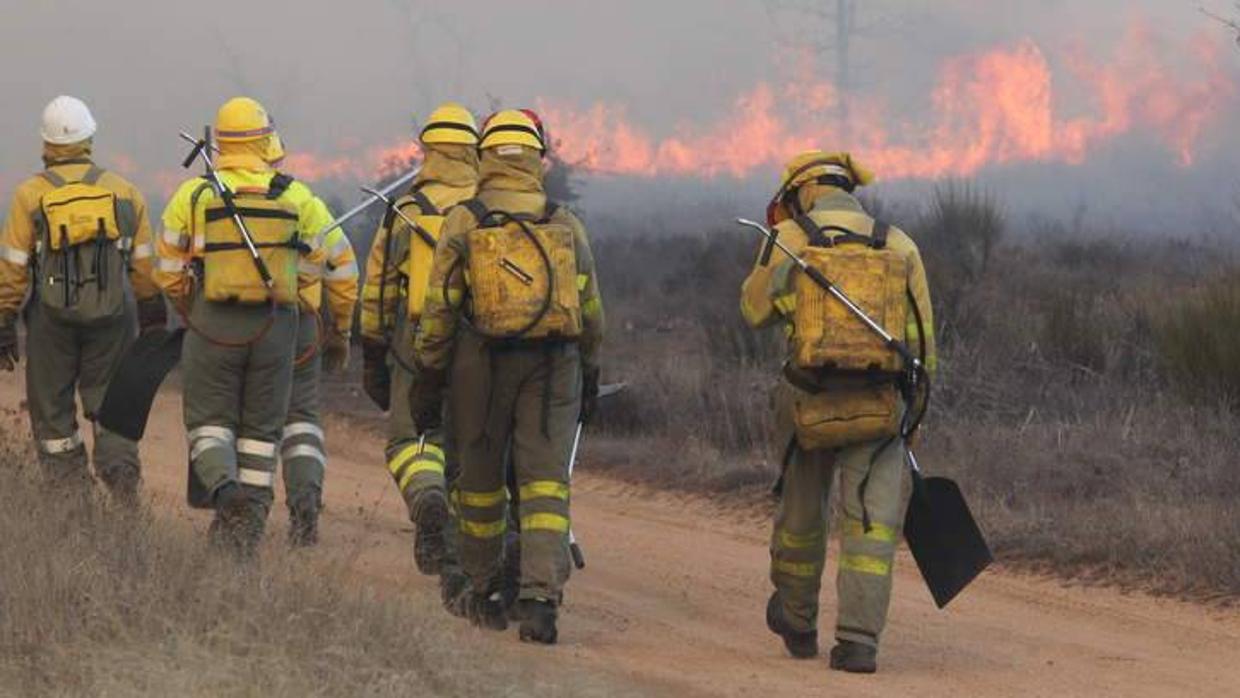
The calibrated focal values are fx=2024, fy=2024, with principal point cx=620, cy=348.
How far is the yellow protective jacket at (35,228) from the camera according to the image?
932 centimetres

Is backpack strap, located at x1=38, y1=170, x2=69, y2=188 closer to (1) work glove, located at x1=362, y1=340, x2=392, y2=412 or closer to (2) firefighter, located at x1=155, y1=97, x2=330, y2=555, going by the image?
(2) firefighter, located at x1=155, y1=97, x2=330, y2=555

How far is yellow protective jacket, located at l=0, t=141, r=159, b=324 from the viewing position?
932cm

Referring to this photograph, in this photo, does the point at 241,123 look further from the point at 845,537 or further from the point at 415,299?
the point at 845,537

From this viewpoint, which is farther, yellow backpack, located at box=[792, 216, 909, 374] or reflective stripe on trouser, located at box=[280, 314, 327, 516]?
reflective stripe on trouser, located at box=[280, 314, 327, 516]

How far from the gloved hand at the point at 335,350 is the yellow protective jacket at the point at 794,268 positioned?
256 centimetres

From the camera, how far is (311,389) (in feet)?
30.9

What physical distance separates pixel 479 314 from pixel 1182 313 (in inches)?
297

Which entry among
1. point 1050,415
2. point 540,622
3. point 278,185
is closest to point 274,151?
point 278,185

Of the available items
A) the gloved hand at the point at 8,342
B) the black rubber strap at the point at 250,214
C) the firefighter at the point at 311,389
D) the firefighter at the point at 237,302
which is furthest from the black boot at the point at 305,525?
the black rubber strap at the point at 250,214

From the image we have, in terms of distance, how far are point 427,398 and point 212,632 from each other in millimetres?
1947

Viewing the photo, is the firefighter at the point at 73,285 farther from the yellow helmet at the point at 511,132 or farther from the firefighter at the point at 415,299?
the yellow helmet at the point at 511,132

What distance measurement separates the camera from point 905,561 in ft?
32.3

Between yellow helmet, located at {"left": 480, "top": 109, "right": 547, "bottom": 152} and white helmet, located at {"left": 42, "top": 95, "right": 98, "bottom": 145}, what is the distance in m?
2.63

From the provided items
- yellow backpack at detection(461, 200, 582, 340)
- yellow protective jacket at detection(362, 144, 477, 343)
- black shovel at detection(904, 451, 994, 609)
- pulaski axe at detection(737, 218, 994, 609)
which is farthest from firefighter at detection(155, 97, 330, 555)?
black shovel at detection(904, 451, 994, 609)
